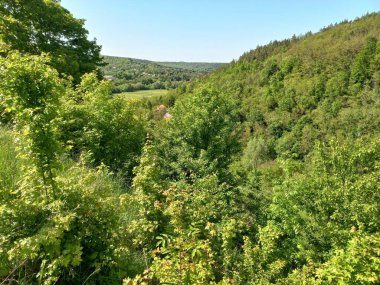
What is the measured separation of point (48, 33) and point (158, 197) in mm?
19015

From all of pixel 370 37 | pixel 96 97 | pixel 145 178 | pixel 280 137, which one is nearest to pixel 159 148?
pixel 96 97

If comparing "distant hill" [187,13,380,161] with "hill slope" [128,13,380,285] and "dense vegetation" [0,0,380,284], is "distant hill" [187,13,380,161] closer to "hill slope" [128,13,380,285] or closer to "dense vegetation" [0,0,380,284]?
"hill slope" [128,13,380,285]

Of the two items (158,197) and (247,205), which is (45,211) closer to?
(158,197)

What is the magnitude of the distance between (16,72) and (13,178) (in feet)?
7.71

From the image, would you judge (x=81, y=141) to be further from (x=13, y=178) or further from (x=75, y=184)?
(x=75, y=184)

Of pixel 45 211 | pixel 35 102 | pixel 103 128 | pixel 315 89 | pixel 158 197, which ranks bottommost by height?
pixel 158 197

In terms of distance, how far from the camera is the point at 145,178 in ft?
18.3

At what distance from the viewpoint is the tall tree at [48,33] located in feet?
54.0

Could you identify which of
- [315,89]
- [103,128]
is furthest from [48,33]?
[315,89]

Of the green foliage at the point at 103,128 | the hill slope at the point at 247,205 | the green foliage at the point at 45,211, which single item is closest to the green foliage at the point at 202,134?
the hill slope at the point at 247,205

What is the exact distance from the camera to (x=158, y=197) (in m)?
5.54

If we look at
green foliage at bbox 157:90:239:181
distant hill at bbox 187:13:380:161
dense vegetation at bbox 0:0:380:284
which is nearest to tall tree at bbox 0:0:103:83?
dense vegetation at bbox 0:0:380:284

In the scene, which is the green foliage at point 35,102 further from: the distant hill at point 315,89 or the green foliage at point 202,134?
the distant hill at point 315,89

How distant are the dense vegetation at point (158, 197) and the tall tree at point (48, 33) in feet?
7.47
